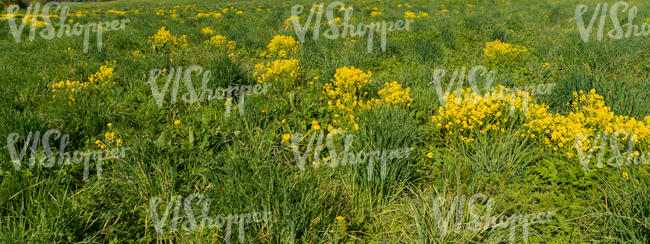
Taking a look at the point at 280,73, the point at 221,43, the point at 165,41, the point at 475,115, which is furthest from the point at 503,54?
the point at 165,41

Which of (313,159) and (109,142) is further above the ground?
(109,142)

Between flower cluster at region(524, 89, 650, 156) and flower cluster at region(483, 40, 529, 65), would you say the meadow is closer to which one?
flower cluster at region(524, 89, 650, 156)

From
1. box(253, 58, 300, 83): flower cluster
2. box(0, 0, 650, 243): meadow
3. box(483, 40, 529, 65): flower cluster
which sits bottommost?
box(0, 0, 650, 243): meadow

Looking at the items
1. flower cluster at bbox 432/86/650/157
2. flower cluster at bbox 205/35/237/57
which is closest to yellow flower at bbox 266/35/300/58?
flower cluster at bbox 205/35/237/57

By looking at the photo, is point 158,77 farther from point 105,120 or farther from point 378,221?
point 378,221

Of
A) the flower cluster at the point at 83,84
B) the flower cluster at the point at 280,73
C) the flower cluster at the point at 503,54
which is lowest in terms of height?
the flower cluster at the point at 83,84

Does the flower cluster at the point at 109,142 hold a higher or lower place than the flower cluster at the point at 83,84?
lower

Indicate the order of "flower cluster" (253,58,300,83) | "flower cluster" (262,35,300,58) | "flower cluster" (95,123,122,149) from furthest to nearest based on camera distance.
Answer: "flower cluster" (262,35,300,58), "flower cluster" (253,58,300,83), "flower cluster" (95,123,122,149)

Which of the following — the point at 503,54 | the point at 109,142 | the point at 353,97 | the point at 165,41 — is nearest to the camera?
the point at 109,142

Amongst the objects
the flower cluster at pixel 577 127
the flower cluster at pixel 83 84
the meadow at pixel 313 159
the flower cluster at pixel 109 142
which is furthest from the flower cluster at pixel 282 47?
the flower cluster at pixel 577 127

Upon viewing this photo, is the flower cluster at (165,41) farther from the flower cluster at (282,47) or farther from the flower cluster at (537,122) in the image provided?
the flower cluster at (537,122)

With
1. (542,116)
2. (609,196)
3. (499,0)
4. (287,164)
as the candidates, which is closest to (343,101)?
(287,164)

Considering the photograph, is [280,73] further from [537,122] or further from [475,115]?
[537,122]

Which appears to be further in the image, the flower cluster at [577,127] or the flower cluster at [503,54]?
the flower cluster at [503,54]
